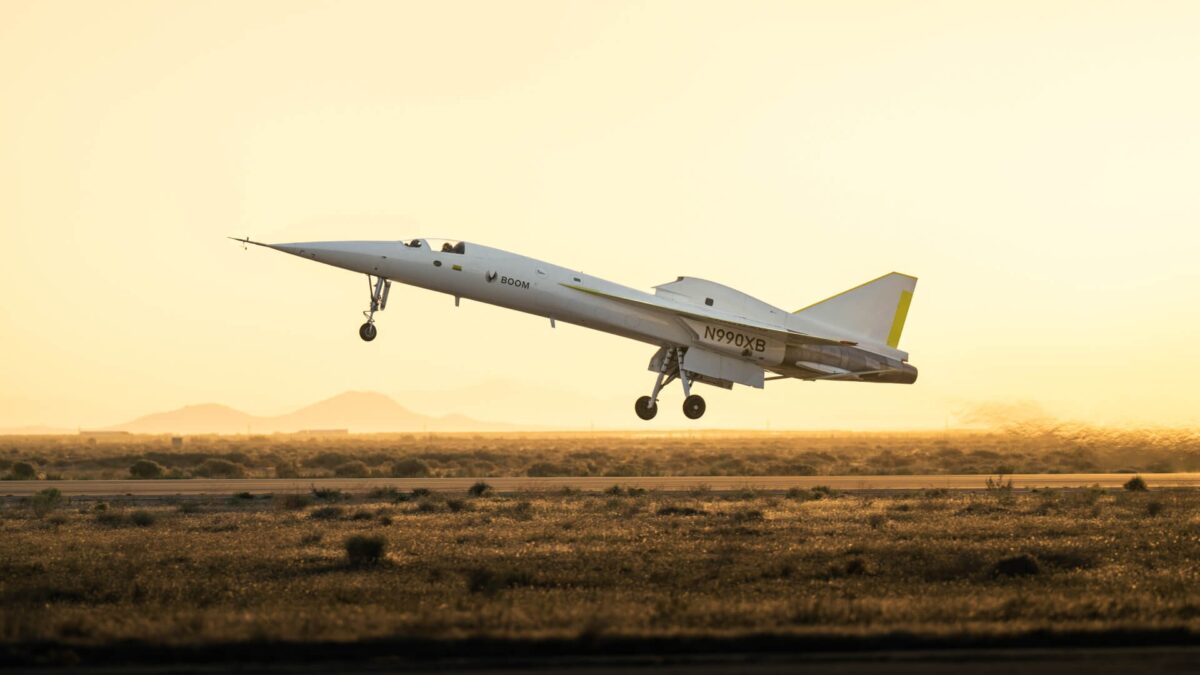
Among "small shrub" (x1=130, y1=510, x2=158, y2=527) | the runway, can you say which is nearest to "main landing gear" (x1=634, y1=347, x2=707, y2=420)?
the runway

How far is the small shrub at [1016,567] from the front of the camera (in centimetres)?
2214

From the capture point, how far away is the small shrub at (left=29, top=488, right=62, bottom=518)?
110 feet

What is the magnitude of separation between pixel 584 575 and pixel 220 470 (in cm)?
4469

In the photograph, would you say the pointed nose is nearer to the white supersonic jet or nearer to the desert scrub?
the white supersonic jet

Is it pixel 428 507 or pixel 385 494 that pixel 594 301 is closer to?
pixel 428 507

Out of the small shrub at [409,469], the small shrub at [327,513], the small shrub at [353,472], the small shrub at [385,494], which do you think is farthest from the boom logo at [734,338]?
the small shrub at [409,469]

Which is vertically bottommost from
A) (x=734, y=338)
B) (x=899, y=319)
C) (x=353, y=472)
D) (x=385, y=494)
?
(x=385, y=494)

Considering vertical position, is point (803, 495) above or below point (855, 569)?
above

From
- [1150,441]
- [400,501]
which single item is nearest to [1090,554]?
[400,501]

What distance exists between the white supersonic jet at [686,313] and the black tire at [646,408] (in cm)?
4

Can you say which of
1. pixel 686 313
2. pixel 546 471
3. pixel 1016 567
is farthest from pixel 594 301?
pixel 546 471

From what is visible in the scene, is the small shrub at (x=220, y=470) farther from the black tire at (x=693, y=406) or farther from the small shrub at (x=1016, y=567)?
the small shrub at (x=1016, y=567)

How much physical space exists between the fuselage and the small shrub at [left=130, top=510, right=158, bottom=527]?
7.06m

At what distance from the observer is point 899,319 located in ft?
132
